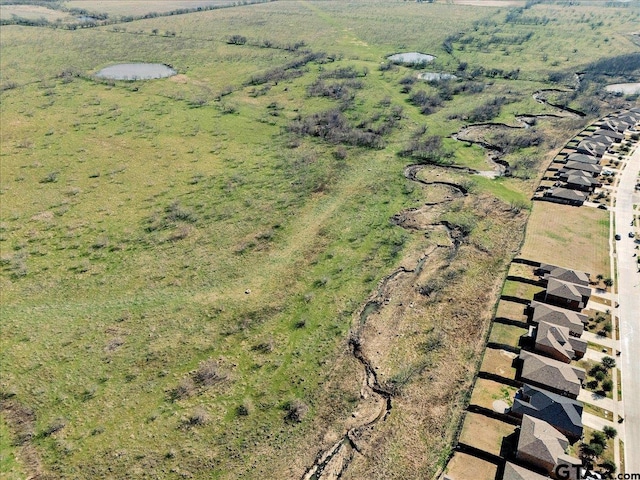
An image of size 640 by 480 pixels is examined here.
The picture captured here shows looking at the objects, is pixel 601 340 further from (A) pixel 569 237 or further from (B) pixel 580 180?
(B) pixel 580 180

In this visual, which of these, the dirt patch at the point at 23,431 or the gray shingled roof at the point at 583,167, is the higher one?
the gray shingled roof at the point at 583,167

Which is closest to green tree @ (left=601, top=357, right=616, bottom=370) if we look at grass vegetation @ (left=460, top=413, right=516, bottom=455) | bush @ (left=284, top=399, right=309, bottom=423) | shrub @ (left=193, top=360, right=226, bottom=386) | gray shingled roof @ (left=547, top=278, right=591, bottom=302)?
gray shingled roof @ (left=547, top=278, right=591, bottom=302)

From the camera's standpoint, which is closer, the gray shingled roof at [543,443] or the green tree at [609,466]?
the gray shingled roof at [543,443]

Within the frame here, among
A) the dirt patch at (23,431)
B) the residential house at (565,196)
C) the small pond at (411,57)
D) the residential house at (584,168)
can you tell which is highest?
the small pond at (411,57)

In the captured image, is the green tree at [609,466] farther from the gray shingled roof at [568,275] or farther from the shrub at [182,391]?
the shrub at [182,391]

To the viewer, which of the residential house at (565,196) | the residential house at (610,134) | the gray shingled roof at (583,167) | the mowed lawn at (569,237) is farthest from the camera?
the residential house at (610,134)

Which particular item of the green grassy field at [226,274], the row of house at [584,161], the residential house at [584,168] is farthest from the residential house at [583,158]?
the green grassy field at [226,274]
